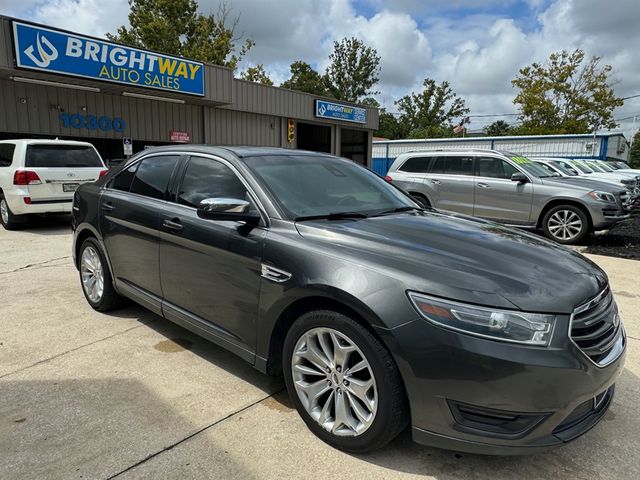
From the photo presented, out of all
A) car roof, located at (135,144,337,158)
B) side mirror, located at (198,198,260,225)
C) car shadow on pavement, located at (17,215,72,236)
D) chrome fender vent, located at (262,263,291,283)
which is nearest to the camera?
chrome fender vent, located at (262,263,291,283)

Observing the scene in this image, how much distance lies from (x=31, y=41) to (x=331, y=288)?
514 inches

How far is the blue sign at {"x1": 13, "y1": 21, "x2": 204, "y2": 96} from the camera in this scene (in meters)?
11.6

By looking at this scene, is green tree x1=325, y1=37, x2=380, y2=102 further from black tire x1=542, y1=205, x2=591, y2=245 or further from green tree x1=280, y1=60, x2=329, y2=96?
black tire x1=542, y1=205, x2=591, y2=245

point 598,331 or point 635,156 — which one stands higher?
point 635,156

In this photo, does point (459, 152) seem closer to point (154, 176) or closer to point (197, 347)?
→ point (154, 176)

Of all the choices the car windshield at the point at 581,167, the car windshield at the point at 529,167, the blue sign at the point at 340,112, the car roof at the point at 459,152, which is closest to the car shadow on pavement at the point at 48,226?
the car roof at the point at 459,152

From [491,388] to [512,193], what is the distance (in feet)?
25.9

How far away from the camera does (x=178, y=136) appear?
17.3 meters

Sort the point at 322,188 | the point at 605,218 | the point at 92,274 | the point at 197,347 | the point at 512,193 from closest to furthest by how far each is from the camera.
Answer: the point at 322,188 → the point at 197,347 → the point at 92,274 → the point at 605,218 → the point at 512,193

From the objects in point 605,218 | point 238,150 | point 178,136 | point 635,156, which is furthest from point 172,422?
point 635,156

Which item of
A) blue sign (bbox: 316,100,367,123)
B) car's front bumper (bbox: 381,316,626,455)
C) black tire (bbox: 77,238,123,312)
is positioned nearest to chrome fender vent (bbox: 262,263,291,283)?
car's front bumper (bbox: 381,316,626,455)

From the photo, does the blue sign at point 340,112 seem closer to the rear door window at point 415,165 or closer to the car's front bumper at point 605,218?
the rear door window at point 415,165

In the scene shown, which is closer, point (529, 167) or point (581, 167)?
point (529, 167)

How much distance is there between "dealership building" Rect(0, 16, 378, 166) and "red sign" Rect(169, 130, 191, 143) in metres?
0.04
